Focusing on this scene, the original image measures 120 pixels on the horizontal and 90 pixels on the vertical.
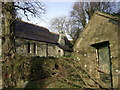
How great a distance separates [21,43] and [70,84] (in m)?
16.9

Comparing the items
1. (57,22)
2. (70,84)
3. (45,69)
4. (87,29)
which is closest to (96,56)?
(87,29)

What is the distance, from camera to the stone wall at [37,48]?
2308 cm

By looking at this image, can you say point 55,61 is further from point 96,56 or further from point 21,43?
point 21,43

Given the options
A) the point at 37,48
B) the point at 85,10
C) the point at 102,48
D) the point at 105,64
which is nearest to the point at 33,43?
the point at 37,48

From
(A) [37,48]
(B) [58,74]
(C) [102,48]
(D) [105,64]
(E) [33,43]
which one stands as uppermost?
(E) [33,43]

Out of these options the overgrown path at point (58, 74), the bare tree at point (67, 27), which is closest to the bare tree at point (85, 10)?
the bare tree at point (67, 27)

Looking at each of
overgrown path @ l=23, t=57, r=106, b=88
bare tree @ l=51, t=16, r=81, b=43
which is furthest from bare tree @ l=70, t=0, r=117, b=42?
overgrown path @ l=23, t=57, r=106, b=88

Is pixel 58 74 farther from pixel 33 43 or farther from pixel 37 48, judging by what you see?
pixel 37 48

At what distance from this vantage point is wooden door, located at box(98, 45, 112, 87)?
301 inches

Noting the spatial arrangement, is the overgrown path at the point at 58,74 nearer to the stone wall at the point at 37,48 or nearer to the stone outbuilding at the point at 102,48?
the stone outbuilding at the point at 102,48

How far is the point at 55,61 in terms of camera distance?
12023mm

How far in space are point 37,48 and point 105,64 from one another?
20078 millimetres

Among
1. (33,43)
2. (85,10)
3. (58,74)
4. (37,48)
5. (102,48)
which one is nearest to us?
(102,48)

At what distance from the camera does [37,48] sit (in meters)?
26.7
